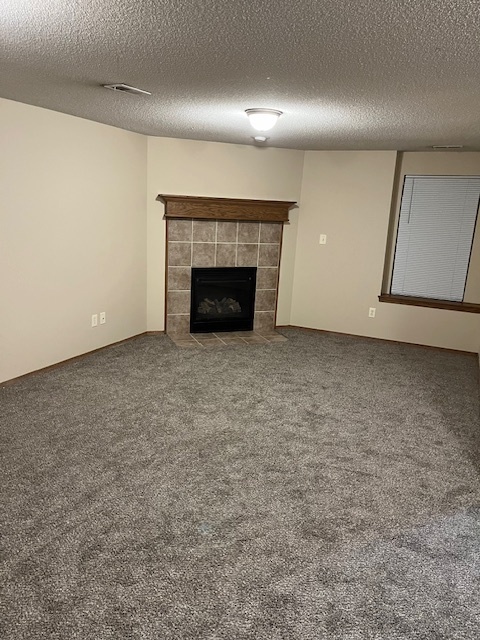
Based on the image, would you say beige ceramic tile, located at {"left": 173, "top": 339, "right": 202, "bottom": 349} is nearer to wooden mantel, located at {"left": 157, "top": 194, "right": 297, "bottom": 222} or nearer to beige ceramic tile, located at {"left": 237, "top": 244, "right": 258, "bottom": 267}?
beige ceramic tile, located at {"left": 237, "top": 244, "right": 258, "bottom": 267}

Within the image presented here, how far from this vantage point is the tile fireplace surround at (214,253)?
5223mm

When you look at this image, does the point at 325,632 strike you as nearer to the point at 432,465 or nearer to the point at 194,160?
the point at 432,465

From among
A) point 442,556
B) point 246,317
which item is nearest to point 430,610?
point 442,556

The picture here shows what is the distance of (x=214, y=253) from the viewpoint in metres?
5.36

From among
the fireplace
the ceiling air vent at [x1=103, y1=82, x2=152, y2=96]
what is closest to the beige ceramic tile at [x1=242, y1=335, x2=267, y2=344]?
the fireplace

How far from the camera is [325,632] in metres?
1.69

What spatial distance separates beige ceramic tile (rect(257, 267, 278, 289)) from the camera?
18.5 feet

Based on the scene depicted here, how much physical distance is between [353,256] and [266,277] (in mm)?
1051

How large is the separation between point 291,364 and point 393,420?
1327 mm

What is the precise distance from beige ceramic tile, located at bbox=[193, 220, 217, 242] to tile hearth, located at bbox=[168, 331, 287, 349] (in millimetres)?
1100

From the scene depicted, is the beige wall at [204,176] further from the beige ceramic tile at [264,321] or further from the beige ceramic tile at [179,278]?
the beige ceramic tile at [264,321]

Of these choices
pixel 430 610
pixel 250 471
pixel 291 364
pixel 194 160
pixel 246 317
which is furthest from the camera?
pixel 246 317

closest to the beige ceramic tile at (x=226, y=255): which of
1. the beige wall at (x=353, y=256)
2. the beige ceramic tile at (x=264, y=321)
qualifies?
the beige ceramic tile at (x=264, y=321)

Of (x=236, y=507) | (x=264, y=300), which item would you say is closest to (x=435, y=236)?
(x=264, y=300)
